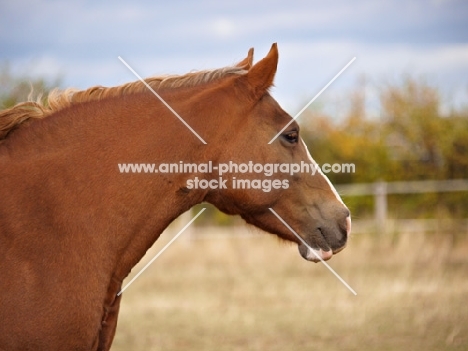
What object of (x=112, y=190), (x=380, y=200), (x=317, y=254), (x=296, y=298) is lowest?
(x=380, y=200)

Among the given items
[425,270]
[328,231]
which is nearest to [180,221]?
[425,270]

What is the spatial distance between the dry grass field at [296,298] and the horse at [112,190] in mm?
726

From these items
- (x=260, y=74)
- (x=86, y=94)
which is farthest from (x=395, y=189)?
(x=86, y=94)

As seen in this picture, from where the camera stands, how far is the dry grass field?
7.93 metres

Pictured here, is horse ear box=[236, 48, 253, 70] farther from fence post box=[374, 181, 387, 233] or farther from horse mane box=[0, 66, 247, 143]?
fence post box=[374, 181, 387, 233]

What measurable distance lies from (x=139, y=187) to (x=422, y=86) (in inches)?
568

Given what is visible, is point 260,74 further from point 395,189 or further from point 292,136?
point 395,189

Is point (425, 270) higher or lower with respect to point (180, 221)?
higher

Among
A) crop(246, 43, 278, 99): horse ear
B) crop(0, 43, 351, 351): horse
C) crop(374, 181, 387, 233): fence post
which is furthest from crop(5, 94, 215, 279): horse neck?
crop(374, 181, 387, 233): fence post

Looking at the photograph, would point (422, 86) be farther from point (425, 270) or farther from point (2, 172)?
point (2, 172)

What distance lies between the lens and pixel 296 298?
10609mm

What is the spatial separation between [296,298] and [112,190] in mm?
7084

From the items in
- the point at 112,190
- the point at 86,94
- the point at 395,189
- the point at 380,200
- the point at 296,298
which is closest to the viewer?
the point at 112,190

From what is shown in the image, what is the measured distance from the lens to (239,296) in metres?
11.0
